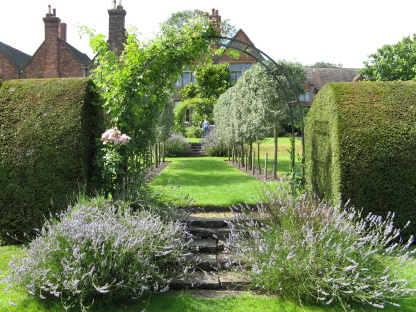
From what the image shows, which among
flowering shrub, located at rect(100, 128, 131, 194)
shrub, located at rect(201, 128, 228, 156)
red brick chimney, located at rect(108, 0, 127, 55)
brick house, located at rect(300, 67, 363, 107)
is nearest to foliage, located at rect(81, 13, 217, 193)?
flowering shrub, located at rect(100, 128, 131, 194)

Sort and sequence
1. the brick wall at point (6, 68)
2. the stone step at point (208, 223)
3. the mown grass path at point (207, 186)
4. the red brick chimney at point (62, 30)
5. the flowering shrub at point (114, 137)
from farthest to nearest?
the red brick chimney at point (62, 30) < the brick wall at point (6, 68) < the mown grass path at point (207, 186) < the stone step at point (208, 223) < the flowering shrub at point (114, 137)

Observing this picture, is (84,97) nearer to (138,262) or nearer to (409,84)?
(138,262)

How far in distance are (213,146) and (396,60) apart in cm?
1437

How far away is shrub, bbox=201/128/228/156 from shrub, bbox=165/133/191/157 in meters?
1.18

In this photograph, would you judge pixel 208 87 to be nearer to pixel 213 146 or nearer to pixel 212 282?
pixel 213 146

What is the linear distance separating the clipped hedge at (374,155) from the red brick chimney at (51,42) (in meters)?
23.1

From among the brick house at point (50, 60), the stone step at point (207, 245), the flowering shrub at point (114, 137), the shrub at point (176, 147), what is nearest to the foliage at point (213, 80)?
the brick house at point (50, 60)

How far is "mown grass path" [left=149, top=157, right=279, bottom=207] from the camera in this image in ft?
26.0

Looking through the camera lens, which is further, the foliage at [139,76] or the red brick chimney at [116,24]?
the red brick chimney at [116,24]

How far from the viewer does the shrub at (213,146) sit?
67.4 feet

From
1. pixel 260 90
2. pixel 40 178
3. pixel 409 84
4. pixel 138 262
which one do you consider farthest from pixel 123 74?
pixel 260 90

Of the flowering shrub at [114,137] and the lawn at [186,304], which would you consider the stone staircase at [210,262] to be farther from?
the flowering shrub at [114,137]

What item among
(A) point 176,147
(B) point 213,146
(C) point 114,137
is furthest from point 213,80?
(C) point 114,137

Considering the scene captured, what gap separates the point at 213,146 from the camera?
67.7ft
